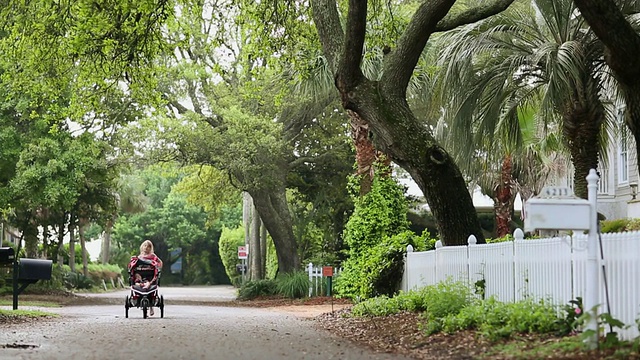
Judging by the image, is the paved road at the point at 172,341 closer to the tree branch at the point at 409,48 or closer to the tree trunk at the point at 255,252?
the tree branch at the point at 409,48

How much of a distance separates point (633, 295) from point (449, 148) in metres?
16.9

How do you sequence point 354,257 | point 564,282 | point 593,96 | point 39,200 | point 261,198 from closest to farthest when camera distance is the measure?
point 564,282, point 593,96, point 354,257, point 39,200, point 261,198

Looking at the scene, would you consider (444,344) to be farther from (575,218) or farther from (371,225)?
(371,225)

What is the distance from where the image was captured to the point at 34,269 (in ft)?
75.3

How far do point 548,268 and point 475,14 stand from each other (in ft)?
20.4

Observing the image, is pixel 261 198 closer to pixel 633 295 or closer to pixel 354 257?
pixel 354 257

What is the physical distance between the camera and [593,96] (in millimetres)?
18781

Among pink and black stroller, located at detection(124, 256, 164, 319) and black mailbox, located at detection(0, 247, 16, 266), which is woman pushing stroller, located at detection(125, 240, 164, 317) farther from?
black mailbox, located at detection(0, 247, 16, 266)

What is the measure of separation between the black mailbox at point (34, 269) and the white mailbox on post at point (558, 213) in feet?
51.3

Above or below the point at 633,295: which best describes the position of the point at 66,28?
above

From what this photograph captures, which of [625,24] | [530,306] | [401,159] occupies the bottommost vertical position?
[530,306]

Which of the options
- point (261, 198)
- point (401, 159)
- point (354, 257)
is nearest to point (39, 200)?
point (261, 198)

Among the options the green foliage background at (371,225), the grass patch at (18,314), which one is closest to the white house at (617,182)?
the green foliage background at (371,225)

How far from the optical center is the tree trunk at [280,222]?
116ft
